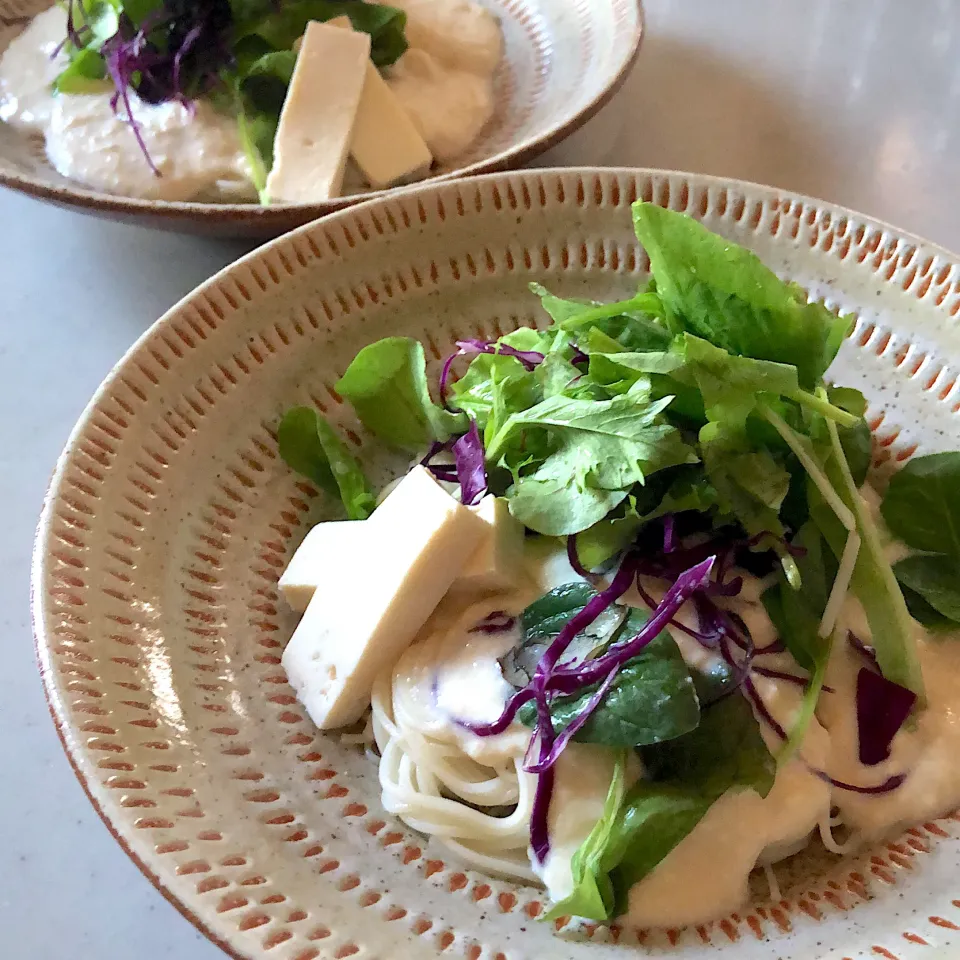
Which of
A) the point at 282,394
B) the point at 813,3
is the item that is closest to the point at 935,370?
the point at 282,394

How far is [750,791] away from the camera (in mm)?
865

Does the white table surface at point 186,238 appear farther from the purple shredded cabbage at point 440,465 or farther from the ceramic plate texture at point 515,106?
the purple shredded cabbage at point 440,465

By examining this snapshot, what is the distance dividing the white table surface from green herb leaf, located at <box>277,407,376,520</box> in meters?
0.38

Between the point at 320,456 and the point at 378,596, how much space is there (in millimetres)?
286

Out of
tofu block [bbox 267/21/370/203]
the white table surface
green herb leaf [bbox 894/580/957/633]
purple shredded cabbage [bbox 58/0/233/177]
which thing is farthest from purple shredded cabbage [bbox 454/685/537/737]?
purple shredded cabbage [bbox 58/0/233/177]

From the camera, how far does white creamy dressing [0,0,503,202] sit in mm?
1570

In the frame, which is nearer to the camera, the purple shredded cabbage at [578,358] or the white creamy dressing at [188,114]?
the purple shredded cabbage at [578,358]

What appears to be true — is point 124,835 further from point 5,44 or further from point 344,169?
point 5,44

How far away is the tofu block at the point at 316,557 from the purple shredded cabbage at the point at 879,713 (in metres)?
0.55

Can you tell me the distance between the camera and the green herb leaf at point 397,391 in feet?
3.79

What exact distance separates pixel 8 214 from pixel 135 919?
1.29m

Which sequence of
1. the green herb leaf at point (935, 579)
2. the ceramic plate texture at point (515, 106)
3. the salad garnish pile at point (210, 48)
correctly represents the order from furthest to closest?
the salad garnish pile at point (210, 48) → the ceramic plate texture at point (515, 106) → the green herb leaf at point (935, 579)

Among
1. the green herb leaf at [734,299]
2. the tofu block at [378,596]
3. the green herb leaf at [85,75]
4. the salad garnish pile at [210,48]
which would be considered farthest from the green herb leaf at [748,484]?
the green herb leaf at [85,75]

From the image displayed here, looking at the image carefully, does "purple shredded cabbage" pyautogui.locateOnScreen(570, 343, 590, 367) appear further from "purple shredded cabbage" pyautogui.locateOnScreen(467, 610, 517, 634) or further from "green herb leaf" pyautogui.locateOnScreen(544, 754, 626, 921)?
"green herb leaf" pyautogui.locateOnScreen(544, 754, 626, 921)
